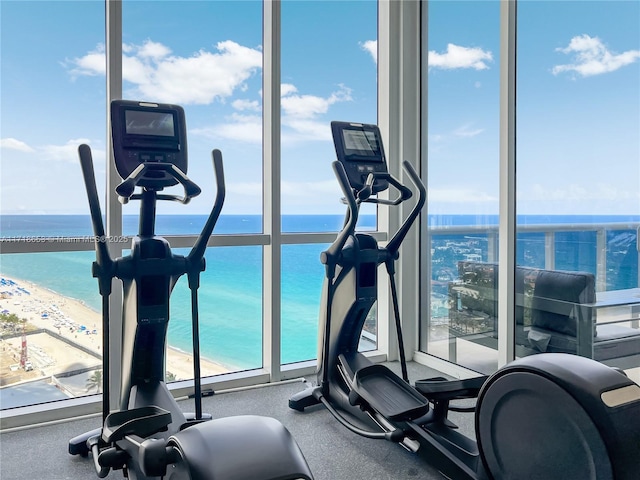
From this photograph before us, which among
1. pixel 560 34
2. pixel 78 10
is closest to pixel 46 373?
pixel 78 10

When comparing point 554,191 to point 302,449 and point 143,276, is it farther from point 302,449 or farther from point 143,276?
point 143,276

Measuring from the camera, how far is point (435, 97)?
424 centimetres

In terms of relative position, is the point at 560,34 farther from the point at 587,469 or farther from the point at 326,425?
the point at 326,425

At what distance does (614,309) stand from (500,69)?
1.79m

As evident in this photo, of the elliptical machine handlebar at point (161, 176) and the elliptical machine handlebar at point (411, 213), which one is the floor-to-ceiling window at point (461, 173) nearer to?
the elliptical machine handlebar at point (411, 213)

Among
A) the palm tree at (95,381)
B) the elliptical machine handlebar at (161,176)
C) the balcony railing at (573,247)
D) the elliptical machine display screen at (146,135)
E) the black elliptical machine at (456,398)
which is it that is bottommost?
the palm tree at (95,381)

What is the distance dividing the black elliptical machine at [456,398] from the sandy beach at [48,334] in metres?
1.46

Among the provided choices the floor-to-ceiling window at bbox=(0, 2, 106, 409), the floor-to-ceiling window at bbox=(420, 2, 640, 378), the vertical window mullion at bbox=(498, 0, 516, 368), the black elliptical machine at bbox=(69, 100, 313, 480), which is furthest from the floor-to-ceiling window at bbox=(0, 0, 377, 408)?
the vertical window mullion at bbox=(498, 0, 516, 368)

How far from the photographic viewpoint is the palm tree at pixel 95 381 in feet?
11.3

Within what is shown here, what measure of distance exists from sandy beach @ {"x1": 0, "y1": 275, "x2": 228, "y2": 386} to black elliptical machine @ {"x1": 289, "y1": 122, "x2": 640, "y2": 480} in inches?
57.3

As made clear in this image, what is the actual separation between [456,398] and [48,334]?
276cm

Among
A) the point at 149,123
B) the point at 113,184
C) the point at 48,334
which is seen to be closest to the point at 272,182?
the point at 113,184

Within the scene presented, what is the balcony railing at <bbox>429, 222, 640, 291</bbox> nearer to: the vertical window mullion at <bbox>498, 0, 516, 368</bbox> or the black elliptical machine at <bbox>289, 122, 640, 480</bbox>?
the vertical window mullion at <bbox>498, 0, 516, 368</bbox>

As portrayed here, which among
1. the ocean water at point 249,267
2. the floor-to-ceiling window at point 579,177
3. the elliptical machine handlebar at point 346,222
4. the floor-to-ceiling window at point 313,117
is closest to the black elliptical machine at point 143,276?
the ocean water at point 249,267
